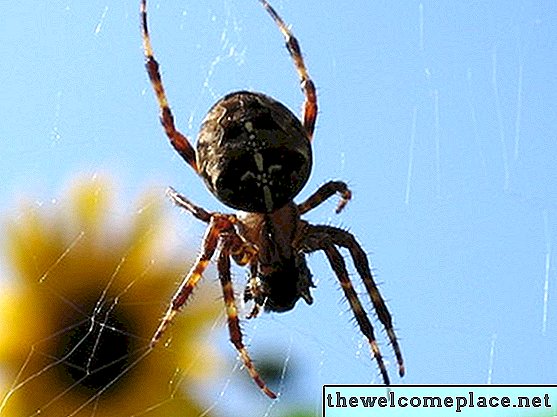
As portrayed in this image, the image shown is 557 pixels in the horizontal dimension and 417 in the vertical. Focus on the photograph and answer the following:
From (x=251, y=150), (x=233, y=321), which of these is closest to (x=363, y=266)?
(x=233, y=321)

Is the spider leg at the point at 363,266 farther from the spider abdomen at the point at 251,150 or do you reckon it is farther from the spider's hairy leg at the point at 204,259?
the spider abdomen at the point at 251,150

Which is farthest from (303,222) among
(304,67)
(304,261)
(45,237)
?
(45,237)

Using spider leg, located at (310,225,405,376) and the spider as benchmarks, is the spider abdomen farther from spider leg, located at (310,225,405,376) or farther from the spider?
spider leg, located at (310,225,405,376)

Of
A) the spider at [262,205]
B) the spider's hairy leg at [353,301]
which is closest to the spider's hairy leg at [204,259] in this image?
the spider at [262,205]

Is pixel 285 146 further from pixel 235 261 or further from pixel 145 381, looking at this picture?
pixel 145 381

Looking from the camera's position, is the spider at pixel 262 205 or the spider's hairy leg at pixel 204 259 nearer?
the spider at pixel 262 205

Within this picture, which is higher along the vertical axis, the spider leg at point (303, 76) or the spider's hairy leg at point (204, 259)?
the spider leg at point (303, 76)
